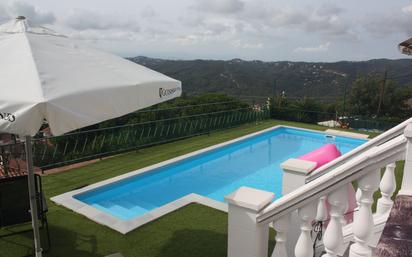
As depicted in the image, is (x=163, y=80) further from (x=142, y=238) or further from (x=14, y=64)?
(x=142, y=238)

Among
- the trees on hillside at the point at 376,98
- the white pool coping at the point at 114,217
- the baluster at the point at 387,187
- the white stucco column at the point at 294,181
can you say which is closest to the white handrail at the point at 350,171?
the baluster at the point at 387,187

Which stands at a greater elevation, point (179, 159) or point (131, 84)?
point (131, 84)

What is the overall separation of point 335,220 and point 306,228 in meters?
0.19

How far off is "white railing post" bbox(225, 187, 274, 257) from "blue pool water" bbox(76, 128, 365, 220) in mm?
4827

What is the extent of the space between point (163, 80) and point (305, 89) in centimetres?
4689

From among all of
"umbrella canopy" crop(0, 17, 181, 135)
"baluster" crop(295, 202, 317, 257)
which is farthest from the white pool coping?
"baluster" crop(295, 202, 317, 257)

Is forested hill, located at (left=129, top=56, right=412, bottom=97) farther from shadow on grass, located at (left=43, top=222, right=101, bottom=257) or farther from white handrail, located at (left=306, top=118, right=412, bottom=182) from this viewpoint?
white handrail, located at (left=306, top=118, right=412, bottom=182)

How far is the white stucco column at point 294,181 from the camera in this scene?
278 centimetres

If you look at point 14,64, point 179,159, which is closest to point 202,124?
point 179,159

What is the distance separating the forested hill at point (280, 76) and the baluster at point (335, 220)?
43614 mm

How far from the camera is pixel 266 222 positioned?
2.09m

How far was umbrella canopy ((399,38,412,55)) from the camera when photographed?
11.6 feet

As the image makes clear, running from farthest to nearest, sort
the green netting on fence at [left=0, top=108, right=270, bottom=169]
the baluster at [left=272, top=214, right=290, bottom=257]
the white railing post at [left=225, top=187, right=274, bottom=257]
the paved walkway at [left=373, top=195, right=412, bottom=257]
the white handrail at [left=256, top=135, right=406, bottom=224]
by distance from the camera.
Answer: the green netting on fence at [left=0, top=108, right=270, bottom=169], the white railing post at [left=225, top=187, right=274, bottom=257], the baluster at [left=272, top=214, right=290, bottom=257], the white handrail at [left=256, top=135, right=406, bottom=224], the paved walkway at [left=373, top=195, right=412, bottom=257]

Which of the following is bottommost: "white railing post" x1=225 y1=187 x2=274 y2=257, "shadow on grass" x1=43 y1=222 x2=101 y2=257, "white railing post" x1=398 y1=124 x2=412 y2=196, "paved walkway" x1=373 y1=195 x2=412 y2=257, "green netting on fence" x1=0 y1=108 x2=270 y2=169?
"shadow on grass" x1=43 y1=222 x2=101 y2=257
